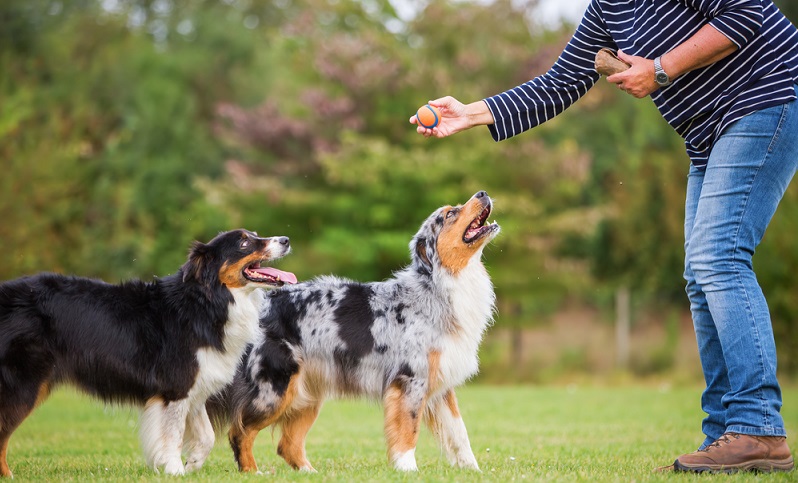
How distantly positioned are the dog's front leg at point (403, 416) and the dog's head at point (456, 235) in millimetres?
782

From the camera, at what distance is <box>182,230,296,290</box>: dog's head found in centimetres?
545

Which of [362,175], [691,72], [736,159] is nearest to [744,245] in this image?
[736,159]

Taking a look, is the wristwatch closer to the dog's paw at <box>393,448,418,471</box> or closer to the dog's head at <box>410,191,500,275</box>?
the dog's head at <box>410,191,500,275</box>

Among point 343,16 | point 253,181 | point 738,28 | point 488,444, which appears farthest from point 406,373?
point 343,16

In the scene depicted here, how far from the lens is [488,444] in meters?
7.18

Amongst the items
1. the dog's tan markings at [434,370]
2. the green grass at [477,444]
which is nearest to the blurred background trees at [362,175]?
the green grass at [477,444]

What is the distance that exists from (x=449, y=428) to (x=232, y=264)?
1695 millimetres

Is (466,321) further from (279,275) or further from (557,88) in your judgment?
(557,88)

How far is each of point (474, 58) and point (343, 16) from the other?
126 inches

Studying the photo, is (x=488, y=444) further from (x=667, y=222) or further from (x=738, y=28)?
(x=667, y=222)

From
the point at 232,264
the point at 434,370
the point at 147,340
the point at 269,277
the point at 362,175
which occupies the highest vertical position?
the point at 362,175

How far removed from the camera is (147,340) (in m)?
5.23

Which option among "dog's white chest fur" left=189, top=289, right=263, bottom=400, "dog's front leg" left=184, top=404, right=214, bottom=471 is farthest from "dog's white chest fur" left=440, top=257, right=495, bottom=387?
"dog's front leg" left=184, top=404, right=214, bottom=471

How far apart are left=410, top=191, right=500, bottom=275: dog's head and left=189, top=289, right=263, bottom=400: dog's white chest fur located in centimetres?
114
